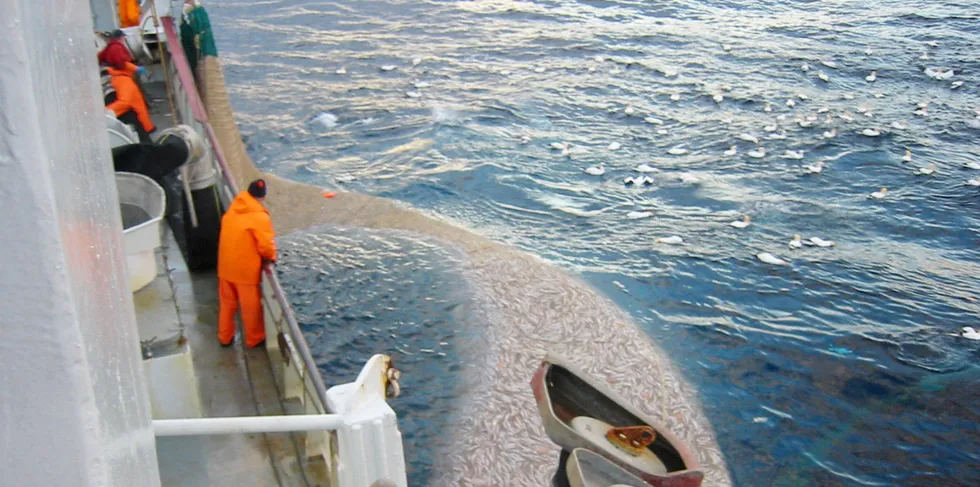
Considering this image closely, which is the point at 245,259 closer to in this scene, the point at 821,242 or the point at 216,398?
the point at 216,398

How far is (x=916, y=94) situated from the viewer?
1667 cm

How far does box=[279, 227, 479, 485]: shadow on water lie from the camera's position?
A: 8.20 m

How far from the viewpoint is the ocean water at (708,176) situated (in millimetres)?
8938

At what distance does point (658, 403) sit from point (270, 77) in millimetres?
12729

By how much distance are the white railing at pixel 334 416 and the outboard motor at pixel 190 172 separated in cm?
127

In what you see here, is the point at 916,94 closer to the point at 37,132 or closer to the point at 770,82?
the point at 770,82

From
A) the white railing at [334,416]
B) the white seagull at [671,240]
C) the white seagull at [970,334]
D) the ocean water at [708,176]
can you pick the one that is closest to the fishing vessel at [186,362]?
the white railing at [334,416]

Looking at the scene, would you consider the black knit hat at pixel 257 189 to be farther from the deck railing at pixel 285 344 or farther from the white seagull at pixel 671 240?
the white seagull at pixel 671 240

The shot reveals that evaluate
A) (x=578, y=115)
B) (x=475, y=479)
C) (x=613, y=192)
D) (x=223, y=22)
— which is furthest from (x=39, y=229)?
(x=223, y=22)

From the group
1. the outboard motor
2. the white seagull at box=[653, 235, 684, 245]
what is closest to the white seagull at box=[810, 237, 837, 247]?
the white seagull at box=[653, 235, 684, 245]

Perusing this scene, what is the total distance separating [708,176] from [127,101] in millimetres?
8616

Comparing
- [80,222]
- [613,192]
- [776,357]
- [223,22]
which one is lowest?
[776,357]

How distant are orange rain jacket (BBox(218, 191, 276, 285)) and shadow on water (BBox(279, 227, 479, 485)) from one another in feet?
7.16

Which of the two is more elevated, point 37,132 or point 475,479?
point 37,132
